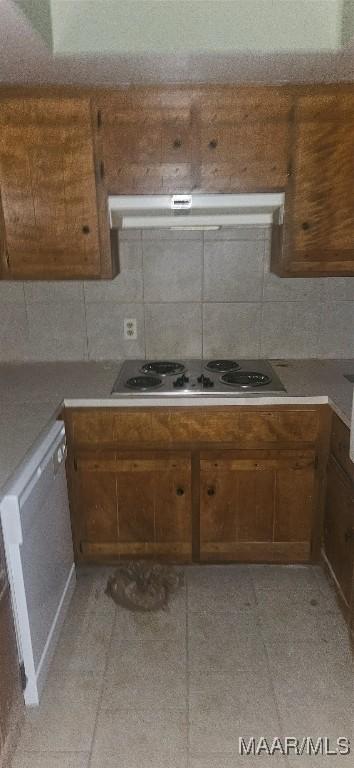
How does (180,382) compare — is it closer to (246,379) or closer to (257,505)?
(246,379)

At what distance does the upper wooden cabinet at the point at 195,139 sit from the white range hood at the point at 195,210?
0.08 meters

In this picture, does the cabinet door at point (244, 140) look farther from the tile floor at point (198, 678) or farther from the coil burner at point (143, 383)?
the tile floor at point (198, 678)

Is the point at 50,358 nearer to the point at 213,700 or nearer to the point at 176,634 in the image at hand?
the point at 176,634

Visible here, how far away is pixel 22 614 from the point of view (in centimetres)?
180

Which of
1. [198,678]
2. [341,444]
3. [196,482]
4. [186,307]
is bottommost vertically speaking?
[198,678]

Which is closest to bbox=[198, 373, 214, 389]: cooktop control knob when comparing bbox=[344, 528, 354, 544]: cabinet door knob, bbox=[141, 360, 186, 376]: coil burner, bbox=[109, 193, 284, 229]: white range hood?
bbox=[141, 360, 186, 376]: coil burner

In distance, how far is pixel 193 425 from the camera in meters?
2.49

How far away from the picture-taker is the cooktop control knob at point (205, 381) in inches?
101

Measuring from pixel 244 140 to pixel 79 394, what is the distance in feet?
4.54

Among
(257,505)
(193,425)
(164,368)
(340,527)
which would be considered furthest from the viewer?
(164,368)

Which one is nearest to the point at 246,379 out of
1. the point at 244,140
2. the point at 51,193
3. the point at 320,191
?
the point at 320,191

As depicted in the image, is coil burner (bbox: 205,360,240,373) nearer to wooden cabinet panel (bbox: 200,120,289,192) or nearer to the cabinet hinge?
wooden cabinet panel (bbox: 200,120,289,192)

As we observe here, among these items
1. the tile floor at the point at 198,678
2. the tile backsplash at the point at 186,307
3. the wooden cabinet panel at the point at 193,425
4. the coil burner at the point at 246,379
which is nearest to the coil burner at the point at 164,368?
the tile backsplash at the point at 186,307

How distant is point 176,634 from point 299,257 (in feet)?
5.96
